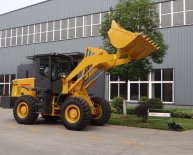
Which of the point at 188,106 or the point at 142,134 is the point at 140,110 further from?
the point at 188,106

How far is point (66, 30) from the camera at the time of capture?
1284 inches

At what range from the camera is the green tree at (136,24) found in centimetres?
1741


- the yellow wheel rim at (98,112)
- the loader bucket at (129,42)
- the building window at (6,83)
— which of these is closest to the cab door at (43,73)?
the yellow wheel rim at (98,112)

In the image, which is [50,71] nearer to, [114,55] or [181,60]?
[114,55]

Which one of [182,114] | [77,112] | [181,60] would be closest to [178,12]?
[181,60]

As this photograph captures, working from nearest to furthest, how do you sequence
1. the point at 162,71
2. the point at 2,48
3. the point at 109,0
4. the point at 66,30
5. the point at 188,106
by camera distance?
the point at 188,106
the point at 162,71
the point at 109,0
the point at 66,30
the point at 2,48

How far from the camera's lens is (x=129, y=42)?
42.7 ft

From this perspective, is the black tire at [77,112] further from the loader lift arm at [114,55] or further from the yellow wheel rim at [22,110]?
the yellow wheel rim at [22,110]

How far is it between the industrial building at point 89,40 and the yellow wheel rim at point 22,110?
455 cm

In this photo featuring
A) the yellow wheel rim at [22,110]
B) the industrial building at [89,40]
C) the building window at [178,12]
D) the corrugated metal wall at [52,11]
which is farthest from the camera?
the corrugated metal wall at [52,11]

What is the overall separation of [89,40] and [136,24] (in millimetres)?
13357

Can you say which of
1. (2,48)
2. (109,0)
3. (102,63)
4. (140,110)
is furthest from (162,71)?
(2,48)

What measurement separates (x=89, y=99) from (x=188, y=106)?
11.3 metres

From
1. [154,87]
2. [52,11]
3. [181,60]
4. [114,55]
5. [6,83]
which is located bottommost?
[154,87]
